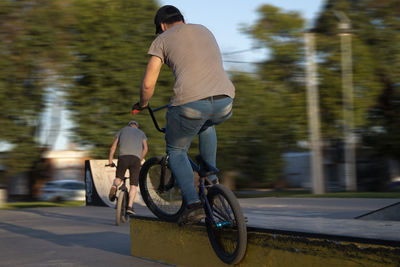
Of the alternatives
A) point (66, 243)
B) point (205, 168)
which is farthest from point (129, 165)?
point (205, 168)

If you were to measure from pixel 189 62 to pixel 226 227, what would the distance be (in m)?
1.35

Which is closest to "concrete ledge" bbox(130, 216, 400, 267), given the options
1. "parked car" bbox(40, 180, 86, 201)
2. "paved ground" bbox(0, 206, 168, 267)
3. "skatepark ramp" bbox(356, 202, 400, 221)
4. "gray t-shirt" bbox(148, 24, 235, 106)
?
"paved ground" bbox(0, 206, 168, 267)

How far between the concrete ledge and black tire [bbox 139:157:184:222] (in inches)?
4.8

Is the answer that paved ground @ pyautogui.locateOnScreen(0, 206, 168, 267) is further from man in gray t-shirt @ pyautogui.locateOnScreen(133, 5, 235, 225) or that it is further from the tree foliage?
the tree foliage

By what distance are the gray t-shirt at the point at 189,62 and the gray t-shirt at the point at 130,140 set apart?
5.23m

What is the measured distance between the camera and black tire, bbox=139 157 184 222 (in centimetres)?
555

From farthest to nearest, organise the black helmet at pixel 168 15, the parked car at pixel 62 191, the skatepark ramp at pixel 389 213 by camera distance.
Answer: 1. the parked car at pixel 62 191
2. the skatepark ramp at pixel 389 213
3. the black helmet at pixel 168 15

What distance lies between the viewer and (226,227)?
14.8ft

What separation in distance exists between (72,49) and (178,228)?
1929cm

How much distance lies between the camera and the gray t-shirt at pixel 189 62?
4465 millimetres

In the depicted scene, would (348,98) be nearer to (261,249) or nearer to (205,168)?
(205,168)

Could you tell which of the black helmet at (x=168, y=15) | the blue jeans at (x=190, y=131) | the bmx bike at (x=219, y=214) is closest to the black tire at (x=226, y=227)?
the bmx bike at (x=219, y=214)

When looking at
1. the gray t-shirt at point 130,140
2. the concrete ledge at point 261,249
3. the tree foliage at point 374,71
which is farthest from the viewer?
the tree foliage at point 374,71

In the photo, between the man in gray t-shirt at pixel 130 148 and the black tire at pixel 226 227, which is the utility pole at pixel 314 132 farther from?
the black tire at pixel 226 227
